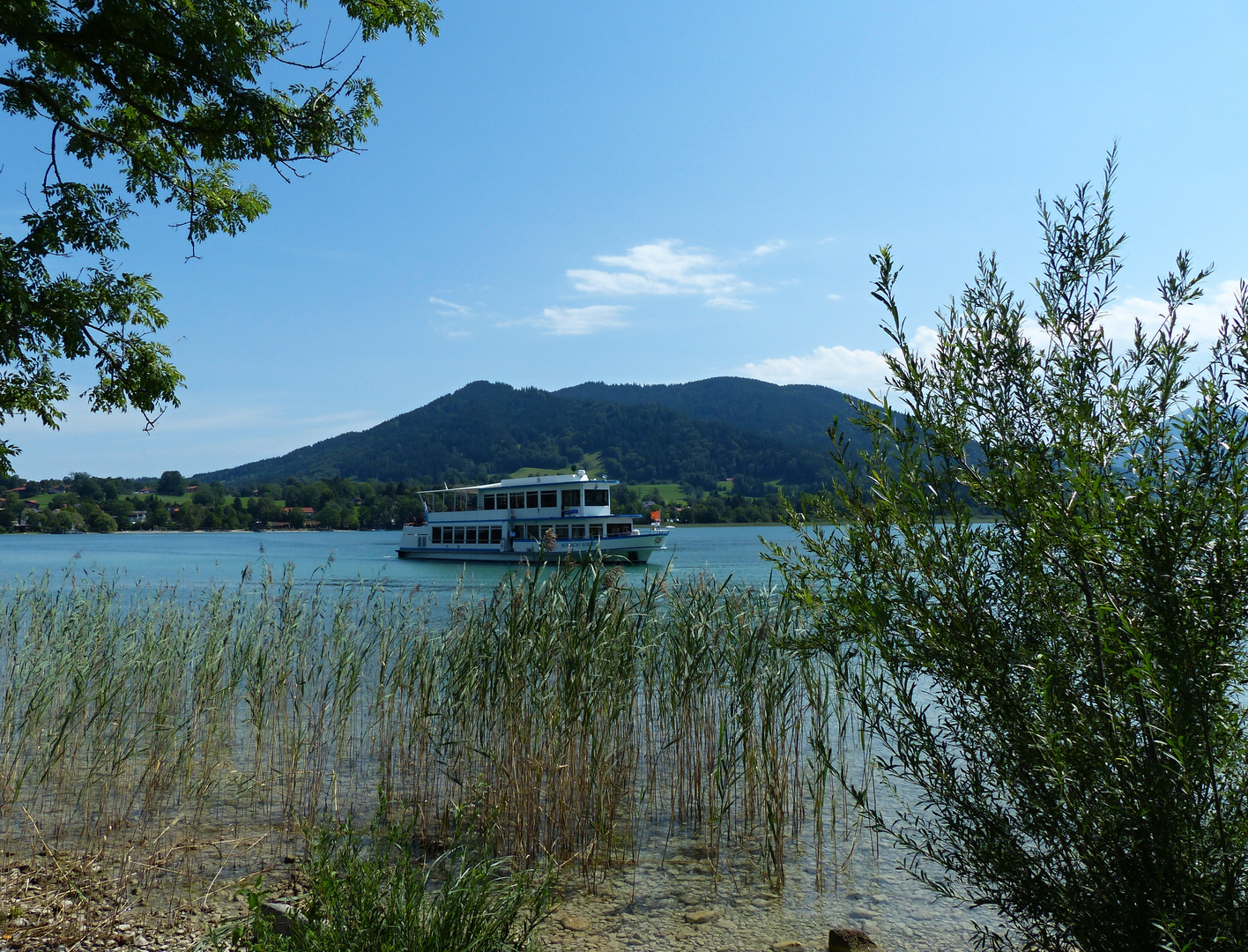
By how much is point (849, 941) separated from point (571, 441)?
537 ft

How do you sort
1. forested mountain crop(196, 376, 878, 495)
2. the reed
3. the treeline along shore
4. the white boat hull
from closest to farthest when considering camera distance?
the reed, the white boat hull, the treeline along shore, forested mountain crop(196, 376, 878, 495)

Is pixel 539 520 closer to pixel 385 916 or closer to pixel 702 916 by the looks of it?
pixel 702 916

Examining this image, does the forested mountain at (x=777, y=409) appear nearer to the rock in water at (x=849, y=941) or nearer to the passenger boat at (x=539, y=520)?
the passenger boat at (x=539, y=520)

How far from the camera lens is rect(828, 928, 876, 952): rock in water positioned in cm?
435

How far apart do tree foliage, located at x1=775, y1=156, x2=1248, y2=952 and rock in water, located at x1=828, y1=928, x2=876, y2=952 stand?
1235mm

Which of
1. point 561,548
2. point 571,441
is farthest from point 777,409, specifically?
point 561,548

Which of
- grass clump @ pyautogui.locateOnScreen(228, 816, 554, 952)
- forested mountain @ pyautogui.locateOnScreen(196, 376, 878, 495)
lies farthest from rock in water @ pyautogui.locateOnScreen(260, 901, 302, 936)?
forested mountain @ pyautogui.locateOnScreen(196, 376, 878, 495)

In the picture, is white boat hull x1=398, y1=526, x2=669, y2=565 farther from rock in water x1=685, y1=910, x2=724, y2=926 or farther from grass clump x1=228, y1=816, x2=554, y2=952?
grass clump x1=228, y1=816, x2=554, y2=952

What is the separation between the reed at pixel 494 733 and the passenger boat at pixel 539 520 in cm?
2697

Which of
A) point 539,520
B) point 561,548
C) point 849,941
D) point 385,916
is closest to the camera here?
point 385,916

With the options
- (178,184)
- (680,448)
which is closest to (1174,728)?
(178,184)

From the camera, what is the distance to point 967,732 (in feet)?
10.5

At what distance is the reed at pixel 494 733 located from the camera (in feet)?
18.3

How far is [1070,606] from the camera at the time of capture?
9.75 ft
